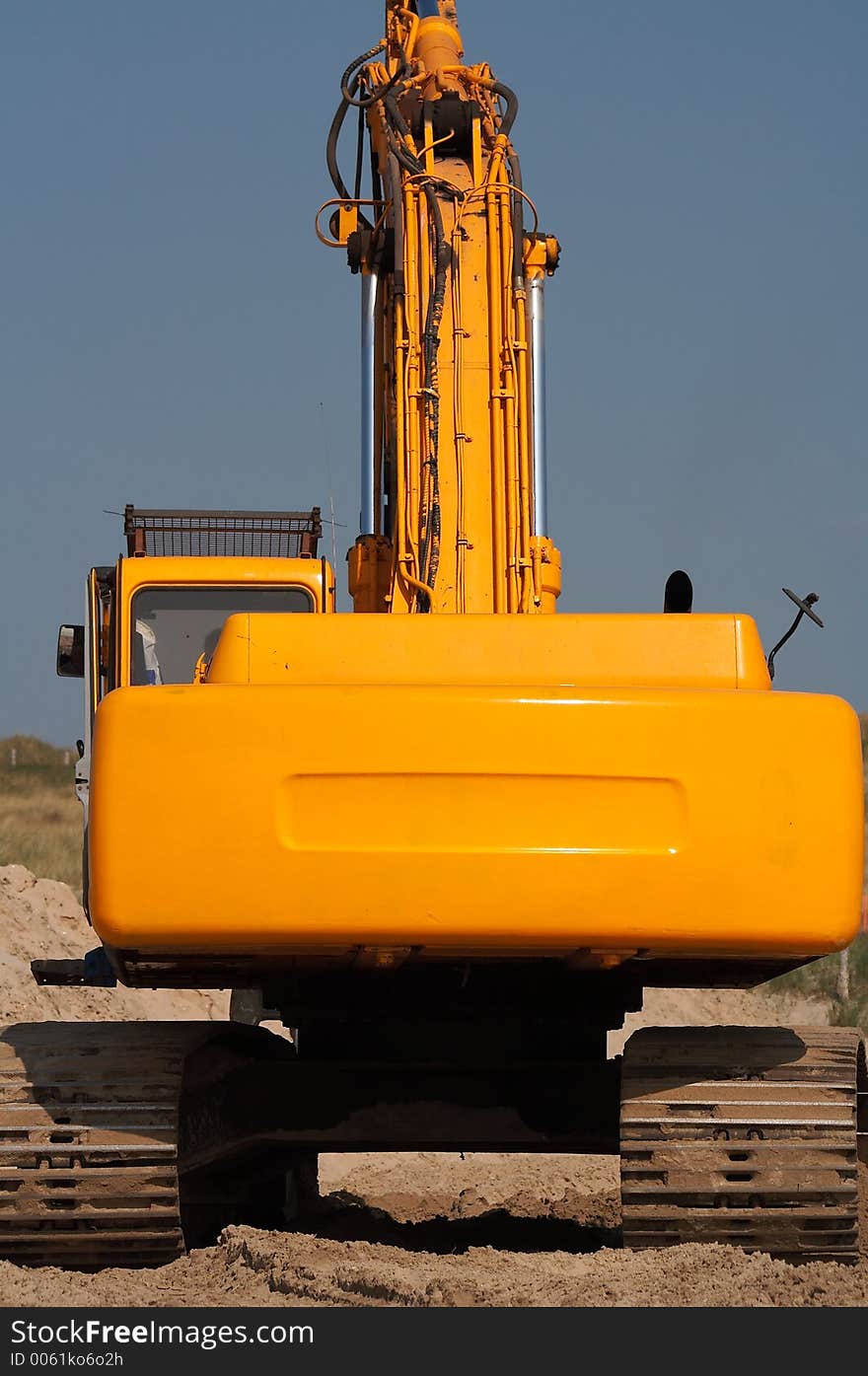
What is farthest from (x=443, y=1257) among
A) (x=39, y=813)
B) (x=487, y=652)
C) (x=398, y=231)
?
(x=39, y=813)

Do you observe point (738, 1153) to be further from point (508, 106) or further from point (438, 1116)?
point (508, 106)

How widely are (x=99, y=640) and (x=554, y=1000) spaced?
239 centimetres

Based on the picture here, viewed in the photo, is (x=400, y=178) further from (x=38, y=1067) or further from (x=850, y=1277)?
(x=850, y=1277)

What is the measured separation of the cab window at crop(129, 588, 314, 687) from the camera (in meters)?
7.55

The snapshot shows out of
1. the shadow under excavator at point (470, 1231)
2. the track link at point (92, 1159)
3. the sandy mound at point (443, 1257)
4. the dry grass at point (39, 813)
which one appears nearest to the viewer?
the sandy mound at point (443, 1257)

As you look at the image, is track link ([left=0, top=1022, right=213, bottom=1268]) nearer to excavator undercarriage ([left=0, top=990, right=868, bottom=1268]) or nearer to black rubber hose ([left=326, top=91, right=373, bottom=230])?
excavator undercarriage ([left=0, top=990, right=868, bottom=1268])

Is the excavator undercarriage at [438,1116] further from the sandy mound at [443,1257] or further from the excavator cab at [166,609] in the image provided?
the excavator cab at [166,609]

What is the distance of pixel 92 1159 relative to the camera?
5.87 m

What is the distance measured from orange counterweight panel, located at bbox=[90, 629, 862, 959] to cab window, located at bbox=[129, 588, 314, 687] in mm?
2316

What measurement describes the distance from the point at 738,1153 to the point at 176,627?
3.16 meters

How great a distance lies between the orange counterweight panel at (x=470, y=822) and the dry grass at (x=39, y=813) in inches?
476

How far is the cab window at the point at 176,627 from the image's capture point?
7547 mm

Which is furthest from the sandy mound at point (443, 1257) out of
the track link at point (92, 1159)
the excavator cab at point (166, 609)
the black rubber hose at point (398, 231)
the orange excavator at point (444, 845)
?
the black rubber hose at point (398, 231)

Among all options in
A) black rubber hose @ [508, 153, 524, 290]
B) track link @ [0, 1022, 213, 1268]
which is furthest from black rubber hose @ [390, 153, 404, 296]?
track link @ [0, 1022, 213, 1268]
